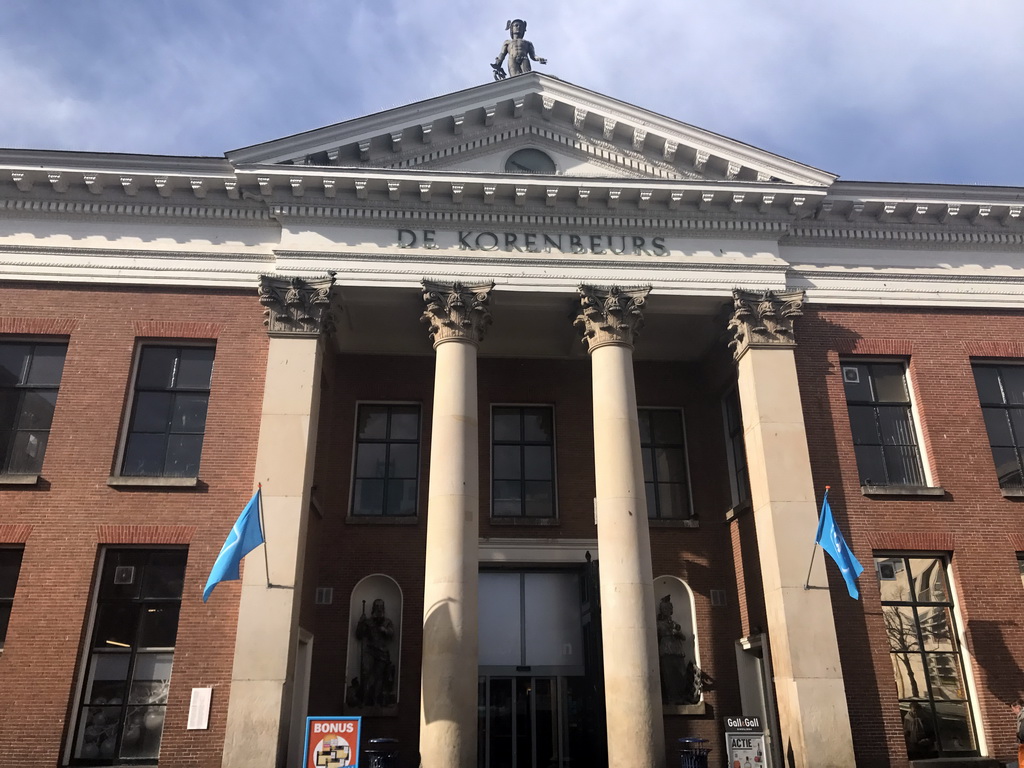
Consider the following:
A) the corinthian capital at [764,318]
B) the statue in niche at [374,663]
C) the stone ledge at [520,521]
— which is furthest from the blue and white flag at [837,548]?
the statue in niche at [374,663]

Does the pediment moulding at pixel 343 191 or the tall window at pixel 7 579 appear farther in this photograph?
the pediment moulding at pixel 343 191

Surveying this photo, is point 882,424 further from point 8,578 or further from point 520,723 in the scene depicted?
point 8,578

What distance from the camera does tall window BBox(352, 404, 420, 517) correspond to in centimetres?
1834

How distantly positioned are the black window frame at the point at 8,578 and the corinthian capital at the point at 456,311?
845 cm

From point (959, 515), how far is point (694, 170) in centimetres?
875

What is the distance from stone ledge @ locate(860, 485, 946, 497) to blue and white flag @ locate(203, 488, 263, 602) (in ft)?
37.3

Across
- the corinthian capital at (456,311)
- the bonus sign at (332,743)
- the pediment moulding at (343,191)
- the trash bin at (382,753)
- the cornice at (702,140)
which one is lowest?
the trash bin at (382,753)

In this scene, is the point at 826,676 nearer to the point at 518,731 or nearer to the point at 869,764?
the point at 869,764

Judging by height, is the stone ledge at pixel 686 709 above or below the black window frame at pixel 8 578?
below

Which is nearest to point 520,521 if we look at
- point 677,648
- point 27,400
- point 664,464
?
point 664,464

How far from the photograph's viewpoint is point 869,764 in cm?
1377

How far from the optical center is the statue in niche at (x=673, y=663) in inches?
667

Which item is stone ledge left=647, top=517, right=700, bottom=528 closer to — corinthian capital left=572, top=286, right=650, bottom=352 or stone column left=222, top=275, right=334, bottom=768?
corinthian capital left=572, top=286, right=650, bottom=352

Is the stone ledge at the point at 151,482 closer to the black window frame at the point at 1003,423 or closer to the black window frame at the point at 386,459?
the black window frame at the point at 386,459
